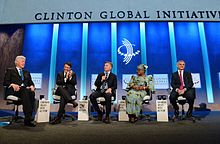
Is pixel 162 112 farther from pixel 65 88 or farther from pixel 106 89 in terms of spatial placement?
pixel 65 88

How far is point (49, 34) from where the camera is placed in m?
5.78

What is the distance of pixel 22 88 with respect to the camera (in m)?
2.97

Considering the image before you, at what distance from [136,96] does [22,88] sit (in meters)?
1.84

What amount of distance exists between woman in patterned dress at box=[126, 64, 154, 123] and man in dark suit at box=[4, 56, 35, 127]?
5.12 feet

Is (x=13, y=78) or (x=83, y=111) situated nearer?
(x=13, y=78)

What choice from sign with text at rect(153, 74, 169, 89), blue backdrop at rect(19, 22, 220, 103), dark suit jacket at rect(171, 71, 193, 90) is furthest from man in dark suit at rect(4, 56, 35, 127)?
sign with text at rect(153, 74, 169, 89)

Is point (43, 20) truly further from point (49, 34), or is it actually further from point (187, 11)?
point (187, 11)

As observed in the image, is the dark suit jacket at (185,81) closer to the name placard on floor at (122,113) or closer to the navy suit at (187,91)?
the navy suit at (187,91)

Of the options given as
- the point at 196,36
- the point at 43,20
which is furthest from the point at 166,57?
the point at 43,20

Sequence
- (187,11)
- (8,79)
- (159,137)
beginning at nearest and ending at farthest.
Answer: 1. (159,137)
2. (8,79)
3. (187,11)

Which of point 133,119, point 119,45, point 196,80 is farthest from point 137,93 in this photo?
point 196,80

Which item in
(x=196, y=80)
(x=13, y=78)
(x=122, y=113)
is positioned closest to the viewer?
(x=13, y=78)

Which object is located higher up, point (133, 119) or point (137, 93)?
point (137, 93)

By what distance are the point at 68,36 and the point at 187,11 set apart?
3353 millimetres
